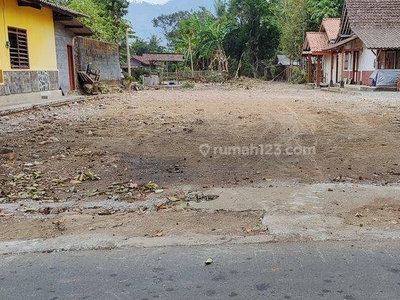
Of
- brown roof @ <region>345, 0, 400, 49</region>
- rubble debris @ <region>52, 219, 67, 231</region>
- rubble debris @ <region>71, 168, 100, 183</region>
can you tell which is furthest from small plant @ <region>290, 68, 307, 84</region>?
rubble debris @ <region>52, 219, 67, 231</region>

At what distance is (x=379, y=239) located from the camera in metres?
4.34

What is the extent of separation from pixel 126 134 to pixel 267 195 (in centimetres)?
548

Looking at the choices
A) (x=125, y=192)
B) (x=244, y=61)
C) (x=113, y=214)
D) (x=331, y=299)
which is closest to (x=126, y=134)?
(x=125, y=192)

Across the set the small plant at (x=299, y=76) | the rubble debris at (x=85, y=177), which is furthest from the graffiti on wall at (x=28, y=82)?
the small plant at (x=299, y=76)

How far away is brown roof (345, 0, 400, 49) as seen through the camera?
28087mm

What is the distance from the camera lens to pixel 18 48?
16969 mm

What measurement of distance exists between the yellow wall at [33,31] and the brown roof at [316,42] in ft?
76.2

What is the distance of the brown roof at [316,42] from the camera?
3584 centimetres

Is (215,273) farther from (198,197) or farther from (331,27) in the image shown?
(331,27)

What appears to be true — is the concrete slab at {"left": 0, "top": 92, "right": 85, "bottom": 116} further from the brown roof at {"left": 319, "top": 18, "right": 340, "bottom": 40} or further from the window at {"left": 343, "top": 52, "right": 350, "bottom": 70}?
the brown roof at {"left": 319, "top": 18, "right": 340, "bottom": 40}

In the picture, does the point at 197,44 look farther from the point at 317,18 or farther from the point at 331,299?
the point at 331,299

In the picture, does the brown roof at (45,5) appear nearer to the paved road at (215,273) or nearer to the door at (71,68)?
the door at (71,68)

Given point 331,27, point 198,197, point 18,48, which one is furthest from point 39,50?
point 331,27

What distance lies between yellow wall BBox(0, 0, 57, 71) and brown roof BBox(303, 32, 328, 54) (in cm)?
2321
